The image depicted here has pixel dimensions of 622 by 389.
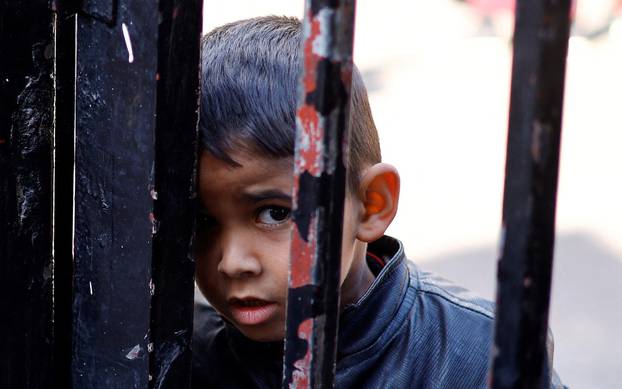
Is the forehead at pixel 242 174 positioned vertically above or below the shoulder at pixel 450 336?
A: above

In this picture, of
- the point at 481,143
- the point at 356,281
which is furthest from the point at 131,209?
the point at 481,143

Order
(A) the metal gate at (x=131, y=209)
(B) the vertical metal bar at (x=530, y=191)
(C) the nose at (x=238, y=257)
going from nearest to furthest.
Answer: (B) the vertical metal bar at (x=530, y=191) < (A) the metal gate at (x=131, y=209) < (C) the nose at (x=238, y=257)

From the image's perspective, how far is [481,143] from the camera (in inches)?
242

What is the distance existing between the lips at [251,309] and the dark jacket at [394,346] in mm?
193

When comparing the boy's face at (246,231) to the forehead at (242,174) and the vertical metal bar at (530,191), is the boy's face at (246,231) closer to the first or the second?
the forehead at (242,174)

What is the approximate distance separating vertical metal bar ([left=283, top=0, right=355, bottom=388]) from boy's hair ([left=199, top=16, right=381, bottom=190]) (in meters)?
0.49

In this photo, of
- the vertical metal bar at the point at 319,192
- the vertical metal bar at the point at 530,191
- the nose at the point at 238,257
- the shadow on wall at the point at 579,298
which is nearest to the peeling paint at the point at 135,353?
the vertical metal bar at the point at 319,192

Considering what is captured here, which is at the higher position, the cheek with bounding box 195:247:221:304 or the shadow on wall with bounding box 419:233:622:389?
the cheek with bounding box 195:247:221:304

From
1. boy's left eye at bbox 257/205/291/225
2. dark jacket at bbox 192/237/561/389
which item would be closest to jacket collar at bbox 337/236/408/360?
dark jacket at bbox 192/237/561/389

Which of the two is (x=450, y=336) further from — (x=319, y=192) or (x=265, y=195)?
(x=319, y=192)

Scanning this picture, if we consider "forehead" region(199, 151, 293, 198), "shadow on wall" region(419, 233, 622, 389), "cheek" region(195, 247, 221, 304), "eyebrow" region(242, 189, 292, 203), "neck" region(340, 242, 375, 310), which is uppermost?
"forehead" region(199, 151, 293, 198)

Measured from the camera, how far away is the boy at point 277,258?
145 centimetres

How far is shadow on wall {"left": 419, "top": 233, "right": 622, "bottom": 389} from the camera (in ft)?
12.0

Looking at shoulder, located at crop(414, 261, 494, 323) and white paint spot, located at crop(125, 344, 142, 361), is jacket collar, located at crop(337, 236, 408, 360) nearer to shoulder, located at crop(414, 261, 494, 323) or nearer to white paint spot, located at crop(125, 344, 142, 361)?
shoulder, located at crop(414, 261, 494, 323)
